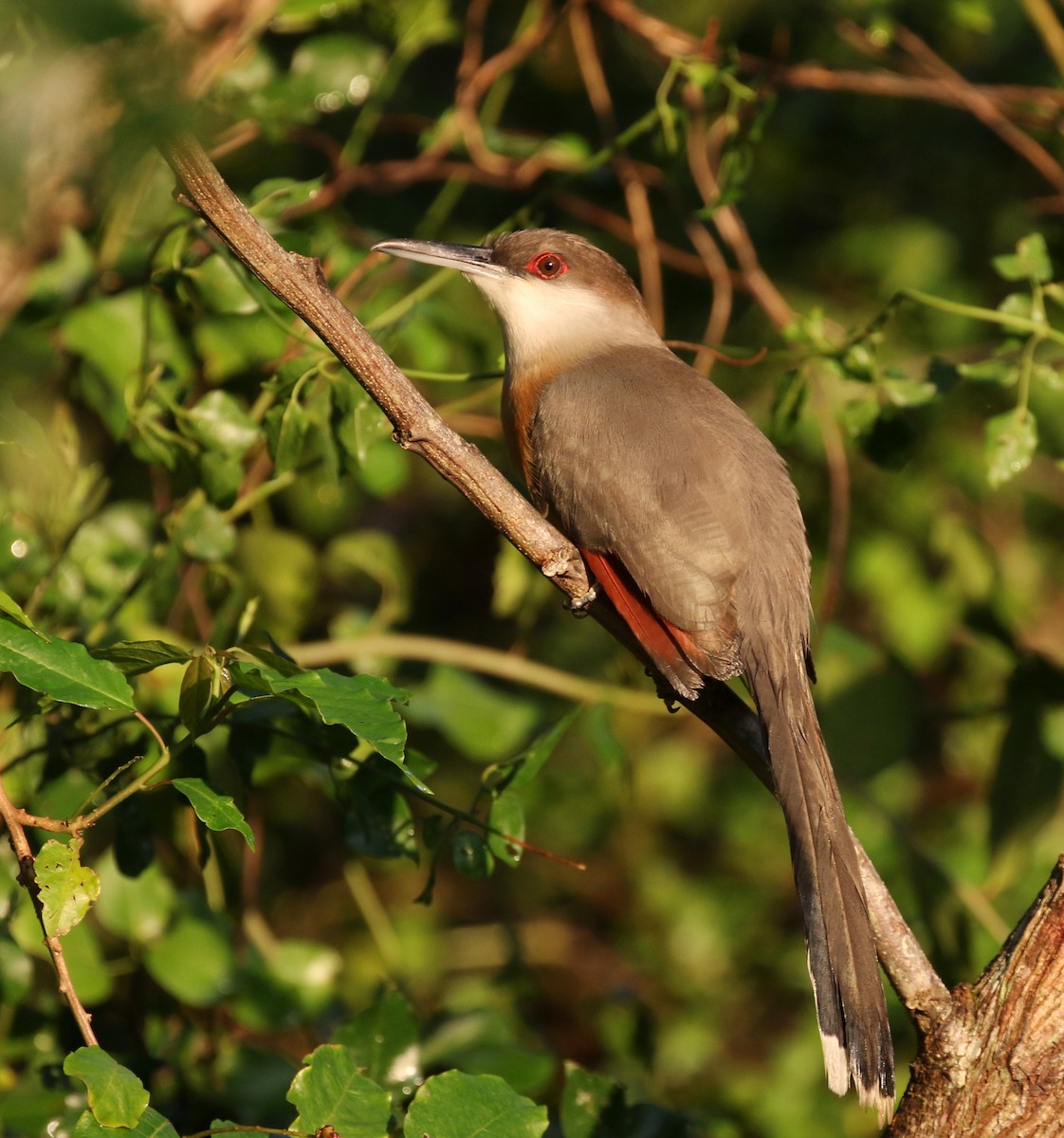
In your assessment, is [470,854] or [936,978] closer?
[936,978]

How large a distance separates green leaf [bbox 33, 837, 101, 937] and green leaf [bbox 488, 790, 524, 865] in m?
0.91

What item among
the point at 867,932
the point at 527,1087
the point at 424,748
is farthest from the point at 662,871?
the point at 867,932

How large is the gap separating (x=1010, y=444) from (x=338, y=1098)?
221cm

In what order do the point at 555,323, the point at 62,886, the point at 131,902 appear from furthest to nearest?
the point at 555,323
the point at 131,902
the point at 62,886

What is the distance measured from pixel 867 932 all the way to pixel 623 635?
3.10 feet

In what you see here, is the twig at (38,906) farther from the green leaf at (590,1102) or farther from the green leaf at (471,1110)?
the green leaf at (590,1102)

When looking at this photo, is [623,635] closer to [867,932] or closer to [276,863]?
[867,932]

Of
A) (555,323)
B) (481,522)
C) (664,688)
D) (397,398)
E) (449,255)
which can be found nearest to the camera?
(397,398)

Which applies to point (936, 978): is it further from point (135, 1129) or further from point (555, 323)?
point (555, 323)

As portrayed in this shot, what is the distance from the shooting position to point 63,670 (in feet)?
6.73

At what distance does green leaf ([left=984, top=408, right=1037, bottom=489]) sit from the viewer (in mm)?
3213

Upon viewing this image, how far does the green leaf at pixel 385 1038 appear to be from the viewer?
116 inches

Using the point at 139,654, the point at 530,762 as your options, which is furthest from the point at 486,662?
the point at 139,654

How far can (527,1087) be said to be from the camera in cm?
321
